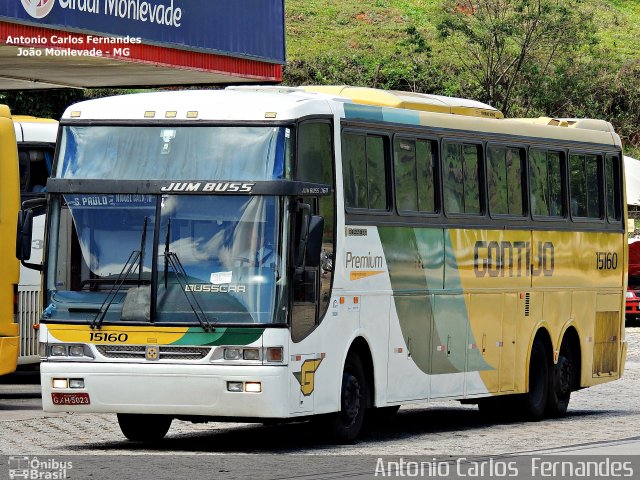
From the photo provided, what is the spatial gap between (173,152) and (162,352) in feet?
6.08

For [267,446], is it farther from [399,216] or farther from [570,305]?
[570,305]

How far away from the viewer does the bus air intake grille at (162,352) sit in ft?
44.8

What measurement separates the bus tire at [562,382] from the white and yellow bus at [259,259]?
201 centimetres

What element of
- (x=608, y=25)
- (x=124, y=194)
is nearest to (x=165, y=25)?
(x=124, y=194)

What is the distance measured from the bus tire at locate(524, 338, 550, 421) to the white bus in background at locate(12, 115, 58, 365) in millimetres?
6673

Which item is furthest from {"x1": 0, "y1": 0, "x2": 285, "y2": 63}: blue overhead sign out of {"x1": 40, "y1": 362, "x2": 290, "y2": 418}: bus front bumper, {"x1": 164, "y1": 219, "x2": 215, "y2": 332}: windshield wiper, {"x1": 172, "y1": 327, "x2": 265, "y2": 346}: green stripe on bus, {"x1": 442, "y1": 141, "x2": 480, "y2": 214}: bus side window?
{"x1": 172, "y1": 327, "x2": 265, "y2": 346}: green stripe on bus

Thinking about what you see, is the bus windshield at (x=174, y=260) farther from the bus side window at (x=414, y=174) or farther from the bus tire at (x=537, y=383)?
the bus tire at (x=537, y=383)

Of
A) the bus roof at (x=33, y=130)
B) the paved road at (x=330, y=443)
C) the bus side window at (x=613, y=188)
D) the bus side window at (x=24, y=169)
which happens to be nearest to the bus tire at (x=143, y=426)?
the paved road at (x=330, y=443)

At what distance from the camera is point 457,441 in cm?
1545

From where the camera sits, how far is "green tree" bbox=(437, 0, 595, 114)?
5250 centimetres

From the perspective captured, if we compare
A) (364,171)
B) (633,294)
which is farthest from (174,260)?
(633,294)

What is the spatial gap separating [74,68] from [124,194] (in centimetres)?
1491

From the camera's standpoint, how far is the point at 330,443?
588 inches

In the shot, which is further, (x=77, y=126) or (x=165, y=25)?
(x=165, y=25)
